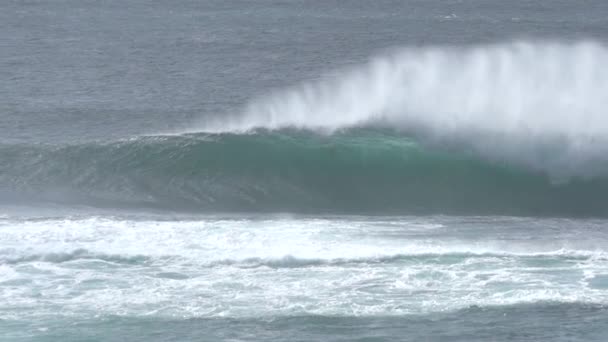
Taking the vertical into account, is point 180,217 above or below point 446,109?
below

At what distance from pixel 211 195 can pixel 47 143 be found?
19.5ft

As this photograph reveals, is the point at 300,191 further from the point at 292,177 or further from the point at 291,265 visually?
the point at 291,265

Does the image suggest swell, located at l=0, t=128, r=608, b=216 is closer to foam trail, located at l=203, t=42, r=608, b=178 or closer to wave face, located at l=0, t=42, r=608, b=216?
wave face, located at l=0, t=42, r=608, b=216

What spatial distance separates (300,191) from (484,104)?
706 cm

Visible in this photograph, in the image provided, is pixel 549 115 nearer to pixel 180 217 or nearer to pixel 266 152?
pixel 266 152

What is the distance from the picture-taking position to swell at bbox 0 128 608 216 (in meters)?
32.9

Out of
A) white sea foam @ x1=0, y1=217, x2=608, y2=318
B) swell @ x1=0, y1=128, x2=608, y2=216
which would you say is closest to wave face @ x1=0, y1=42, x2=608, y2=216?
swell @ x1=0, y1=128, x2=608, y2=216

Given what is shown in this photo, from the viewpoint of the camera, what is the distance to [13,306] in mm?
25219

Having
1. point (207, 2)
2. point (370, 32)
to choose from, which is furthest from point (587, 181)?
point (207, 2)

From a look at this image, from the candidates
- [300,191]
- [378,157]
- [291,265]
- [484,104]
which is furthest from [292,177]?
[291,265]

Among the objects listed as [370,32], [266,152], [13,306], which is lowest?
[13,306]

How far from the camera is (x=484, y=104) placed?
37219 mm

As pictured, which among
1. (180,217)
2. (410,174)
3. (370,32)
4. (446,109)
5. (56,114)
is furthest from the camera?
(370,32)

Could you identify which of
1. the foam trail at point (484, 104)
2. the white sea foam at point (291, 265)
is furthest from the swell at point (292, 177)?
the white sea foam at point (291, 265)
